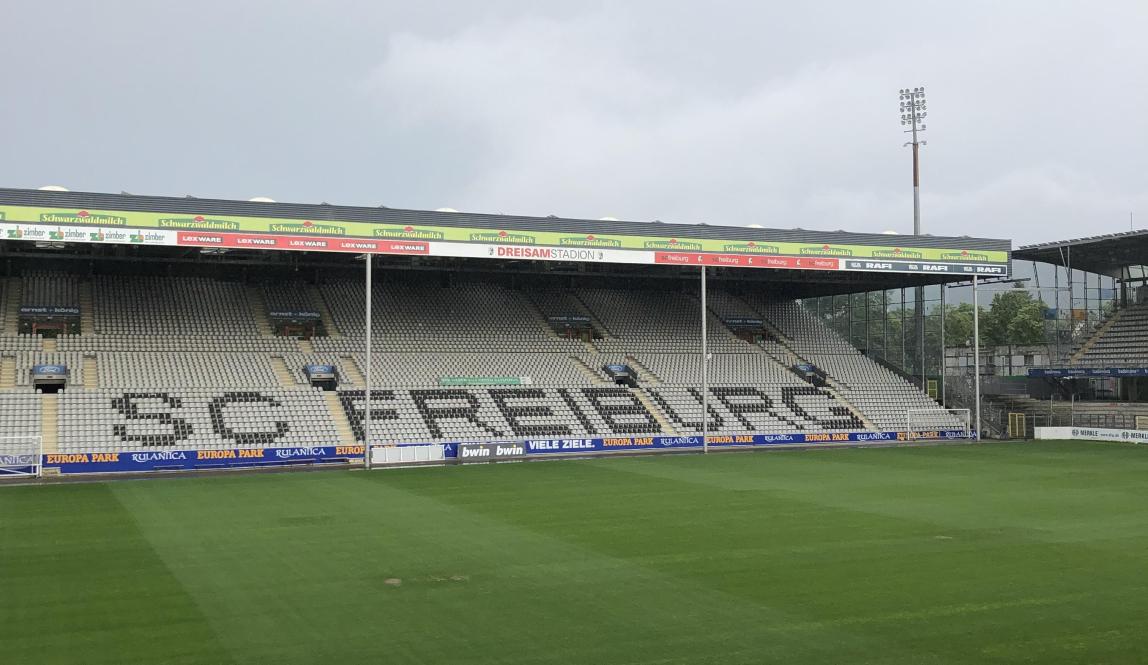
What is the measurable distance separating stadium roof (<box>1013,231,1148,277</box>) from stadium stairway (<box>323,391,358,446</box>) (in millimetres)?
31675

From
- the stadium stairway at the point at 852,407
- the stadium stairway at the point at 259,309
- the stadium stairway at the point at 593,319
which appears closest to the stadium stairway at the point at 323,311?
the stadium stairway at the point at 259,309

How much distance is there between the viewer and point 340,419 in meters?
37.2

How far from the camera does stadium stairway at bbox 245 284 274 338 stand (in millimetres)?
43000

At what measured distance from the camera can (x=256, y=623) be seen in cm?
1268

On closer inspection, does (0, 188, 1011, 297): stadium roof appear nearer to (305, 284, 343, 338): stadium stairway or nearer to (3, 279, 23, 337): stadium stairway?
(3, 279, 23, 337): stadium stairway

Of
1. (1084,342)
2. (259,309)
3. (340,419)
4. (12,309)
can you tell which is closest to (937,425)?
(1084,342)

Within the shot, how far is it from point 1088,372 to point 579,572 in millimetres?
37848

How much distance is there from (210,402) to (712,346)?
23.8 metres

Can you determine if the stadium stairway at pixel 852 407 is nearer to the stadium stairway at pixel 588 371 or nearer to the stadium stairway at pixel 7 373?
the stadium stairway at pixel 588 371

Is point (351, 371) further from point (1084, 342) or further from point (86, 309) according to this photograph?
point (1084, 342)

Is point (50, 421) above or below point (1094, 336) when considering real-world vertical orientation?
below

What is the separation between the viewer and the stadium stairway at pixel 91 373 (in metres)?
36.3

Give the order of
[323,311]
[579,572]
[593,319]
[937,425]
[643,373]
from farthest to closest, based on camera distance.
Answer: [593,319] → [643,373] → [323,311] → [937,425] → [579,572]

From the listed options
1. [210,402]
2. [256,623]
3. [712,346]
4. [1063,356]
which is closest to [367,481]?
[210,402]
